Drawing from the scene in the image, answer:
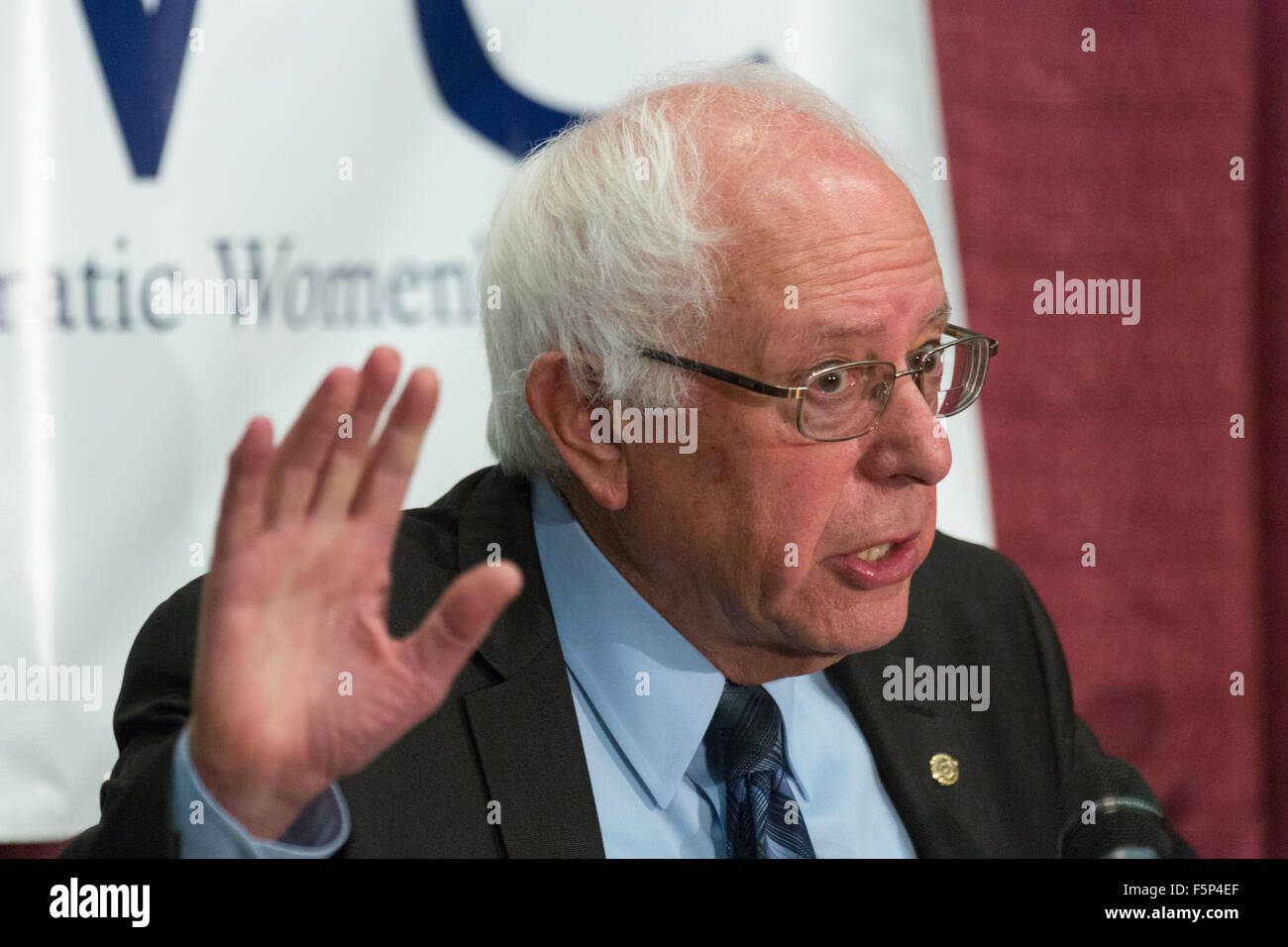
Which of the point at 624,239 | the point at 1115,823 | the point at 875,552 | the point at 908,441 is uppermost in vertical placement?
the point at 624,239

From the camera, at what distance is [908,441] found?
3.73ft

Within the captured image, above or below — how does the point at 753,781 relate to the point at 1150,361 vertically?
below

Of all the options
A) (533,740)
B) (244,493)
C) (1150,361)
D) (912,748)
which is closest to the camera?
(244,493)

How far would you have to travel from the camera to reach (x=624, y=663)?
1191 millimetres

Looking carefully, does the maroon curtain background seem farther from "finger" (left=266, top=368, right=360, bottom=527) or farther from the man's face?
"finger" (left=266, top=368, right=360, bottom=527)

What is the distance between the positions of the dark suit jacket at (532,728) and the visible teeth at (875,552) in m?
0.20

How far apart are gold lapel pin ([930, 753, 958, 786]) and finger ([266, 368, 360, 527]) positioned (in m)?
0.79

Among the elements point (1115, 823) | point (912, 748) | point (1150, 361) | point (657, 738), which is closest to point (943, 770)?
point (912, 748)

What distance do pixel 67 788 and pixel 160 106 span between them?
100 cm

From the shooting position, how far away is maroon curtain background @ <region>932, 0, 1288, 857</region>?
1926 millimetres

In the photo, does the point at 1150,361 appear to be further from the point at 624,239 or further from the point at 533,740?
the point at 533,740

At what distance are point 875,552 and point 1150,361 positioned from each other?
3.40ft
